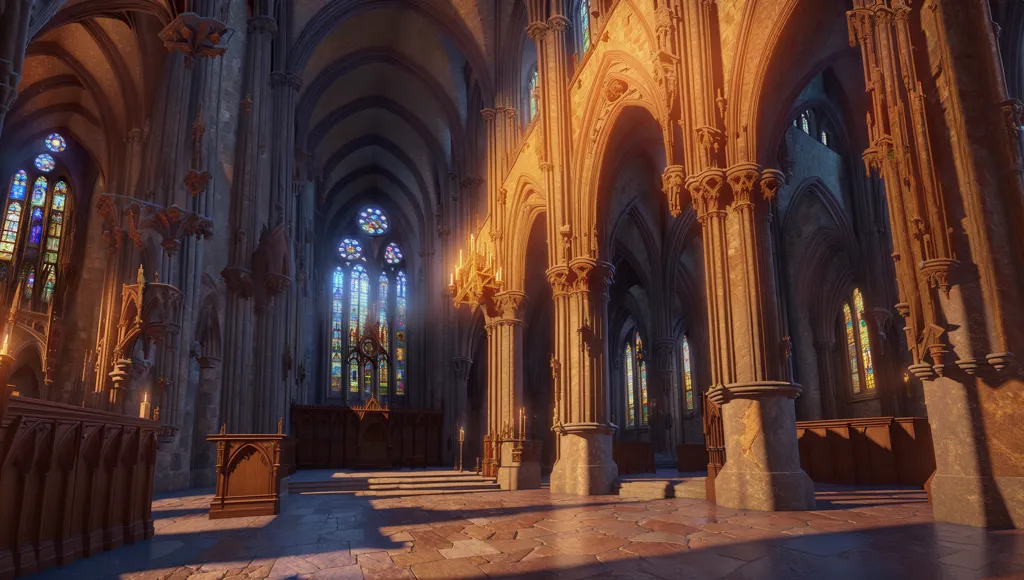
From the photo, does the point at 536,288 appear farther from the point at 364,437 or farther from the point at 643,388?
the point at 364,437

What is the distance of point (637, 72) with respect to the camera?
13.2 meters

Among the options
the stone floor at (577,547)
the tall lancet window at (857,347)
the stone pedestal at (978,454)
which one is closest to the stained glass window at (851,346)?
the tall lancet window at (857,347)

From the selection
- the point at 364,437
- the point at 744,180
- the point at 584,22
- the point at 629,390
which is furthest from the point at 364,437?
the point at 744,180

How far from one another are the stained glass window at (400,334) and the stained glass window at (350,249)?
8.47 feet

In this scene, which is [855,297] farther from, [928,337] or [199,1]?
[199,1]

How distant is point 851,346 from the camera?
23000 mm

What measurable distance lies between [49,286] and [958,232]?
24477mm

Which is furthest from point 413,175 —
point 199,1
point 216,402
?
point 199,1

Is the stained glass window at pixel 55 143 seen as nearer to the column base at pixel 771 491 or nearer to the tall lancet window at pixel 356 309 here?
the tall lancet window at pixel 356 309

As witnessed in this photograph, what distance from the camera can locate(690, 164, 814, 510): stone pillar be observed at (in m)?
8.79

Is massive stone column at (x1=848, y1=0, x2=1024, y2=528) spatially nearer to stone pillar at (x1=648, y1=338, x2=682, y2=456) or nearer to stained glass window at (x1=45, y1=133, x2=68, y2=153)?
stone pillar at (x1=648, y1=338, x2=682, y2=456)

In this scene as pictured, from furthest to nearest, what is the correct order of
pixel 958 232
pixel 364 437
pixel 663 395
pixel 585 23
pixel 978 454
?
pixel 364 437 → pixel 663 395 → pixel 585 23 → pixel 958 232 → pixel 978 454

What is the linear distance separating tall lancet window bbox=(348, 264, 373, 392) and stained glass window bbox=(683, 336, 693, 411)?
16.2 metres

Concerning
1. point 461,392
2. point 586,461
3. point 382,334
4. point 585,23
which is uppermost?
point 585,23
